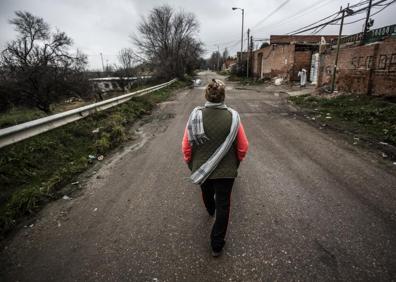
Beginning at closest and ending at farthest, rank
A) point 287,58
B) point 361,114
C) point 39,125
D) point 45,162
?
point 45,162 < point 39,125 < point 361,114 < point 287,58

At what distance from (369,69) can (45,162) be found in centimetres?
1224

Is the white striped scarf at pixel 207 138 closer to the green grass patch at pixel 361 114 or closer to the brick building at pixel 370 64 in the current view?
the green grass patch at pixel 361 114

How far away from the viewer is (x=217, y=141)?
7.39 ft

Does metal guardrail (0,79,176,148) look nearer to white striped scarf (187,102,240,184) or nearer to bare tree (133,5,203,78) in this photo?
white striped scarf (187,102,240,184)

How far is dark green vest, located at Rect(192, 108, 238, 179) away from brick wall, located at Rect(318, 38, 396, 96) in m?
9.85

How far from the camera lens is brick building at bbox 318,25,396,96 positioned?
8.90 m

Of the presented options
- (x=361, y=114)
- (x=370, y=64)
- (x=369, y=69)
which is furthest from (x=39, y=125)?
(x=370, y=64)

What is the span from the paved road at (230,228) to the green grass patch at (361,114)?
210 centimetres

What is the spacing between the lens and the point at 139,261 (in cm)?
227

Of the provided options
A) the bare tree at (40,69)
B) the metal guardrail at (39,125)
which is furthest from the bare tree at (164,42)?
the metal guardrail at (39,125)

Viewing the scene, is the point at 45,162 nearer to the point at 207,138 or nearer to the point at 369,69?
the point at 207,138

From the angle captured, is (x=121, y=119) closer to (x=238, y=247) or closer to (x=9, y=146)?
(x=9, y=146)

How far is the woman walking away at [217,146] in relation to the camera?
2240mm

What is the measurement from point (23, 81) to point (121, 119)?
62.8 feet
